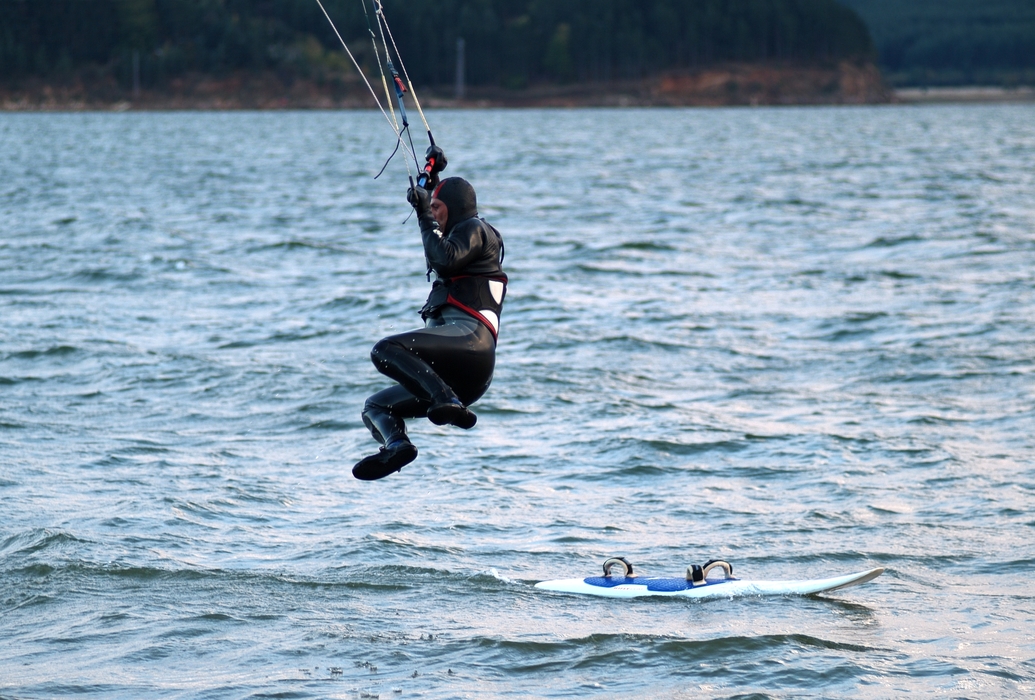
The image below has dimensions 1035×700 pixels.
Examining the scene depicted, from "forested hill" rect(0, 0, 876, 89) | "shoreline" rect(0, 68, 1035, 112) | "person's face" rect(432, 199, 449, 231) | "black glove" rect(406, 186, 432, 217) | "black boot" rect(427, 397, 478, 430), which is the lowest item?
"black boot" rect(427, 397, 478, 430)

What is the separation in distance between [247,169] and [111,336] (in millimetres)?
43675

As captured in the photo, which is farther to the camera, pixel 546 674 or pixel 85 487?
pixel 85 487

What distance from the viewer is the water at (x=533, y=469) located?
35.4 ft

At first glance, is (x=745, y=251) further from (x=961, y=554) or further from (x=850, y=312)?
(x=961, y=554)

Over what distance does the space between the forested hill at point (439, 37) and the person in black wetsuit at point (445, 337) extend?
123175 millimetres

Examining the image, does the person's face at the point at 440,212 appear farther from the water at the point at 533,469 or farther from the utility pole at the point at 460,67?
the utility pole at the point at 460,67

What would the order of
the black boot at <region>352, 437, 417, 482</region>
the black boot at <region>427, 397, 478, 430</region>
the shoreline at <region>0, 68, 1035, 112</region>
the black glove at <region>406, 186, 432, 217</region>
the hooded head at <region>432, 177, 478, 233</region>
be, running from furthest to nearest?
the shoreline at <region>0, 68, 1035, 112</region> < the hooded head at <region>432, 177, 478, 233</region> < the black boot at <region>352, 437, 417, 482</region> < the black boot at <region>427, 397, 478, 430</region> < the black glove at <region>406, 186, 432, 217</region>

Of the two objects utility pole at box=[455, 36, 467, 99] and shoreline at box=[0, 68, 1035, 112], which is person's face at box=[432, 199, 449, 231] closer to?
shoreline at box=[0, 68, 1035, 112]

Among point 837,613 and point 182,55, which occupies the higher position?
point 182,55

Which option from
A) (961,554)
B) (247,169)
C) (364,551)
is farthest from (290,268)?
(247,169)

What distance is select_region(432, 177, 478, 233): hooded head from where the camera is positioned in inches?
392

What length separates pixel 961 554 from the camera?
13383 millimetres

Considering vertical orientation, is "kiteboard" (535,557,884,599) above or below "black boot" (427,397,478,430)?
below

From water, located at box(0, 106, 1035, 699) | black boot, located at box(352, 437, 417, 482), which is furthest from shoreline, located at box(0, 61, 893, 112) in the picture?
black boot, located at box(352, 437, 417, 482)
